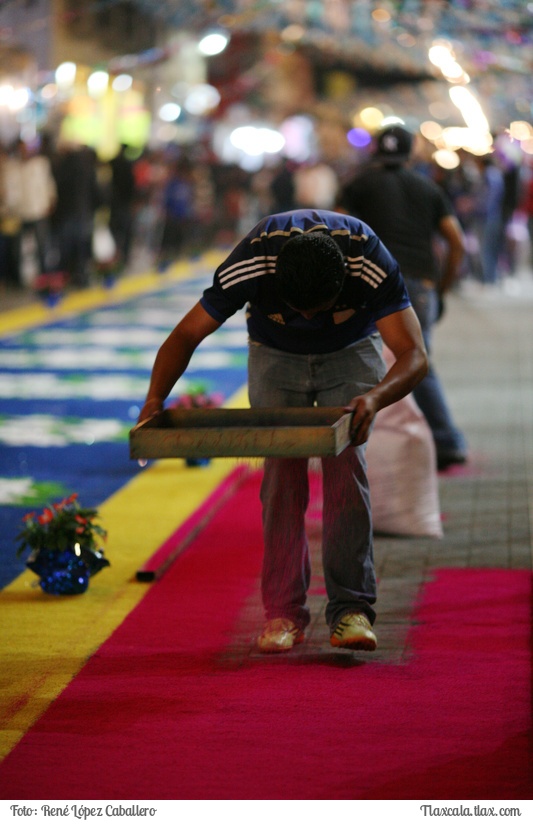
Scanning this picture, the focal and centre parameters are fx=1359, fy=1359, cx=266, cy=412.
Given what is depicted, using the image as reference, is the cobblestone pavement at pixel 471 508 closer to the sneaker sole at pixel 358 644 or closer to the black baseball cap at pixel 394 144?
the sneaker sole at pixel 358 644

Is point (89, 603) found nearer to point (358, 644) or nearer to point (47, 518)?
point (47, 518)

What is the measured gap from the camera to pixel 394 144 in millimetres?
8219

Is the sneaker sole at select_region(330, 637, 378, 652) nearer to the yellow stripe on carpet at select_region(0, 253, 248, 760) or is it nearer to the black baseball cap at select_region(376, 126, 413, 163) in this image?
the yellow stripe on carpet at select_region(0, 253, 248, 760)

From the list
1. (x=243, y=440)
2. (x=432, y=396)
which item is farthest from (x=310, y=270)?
(x=432, y=396)

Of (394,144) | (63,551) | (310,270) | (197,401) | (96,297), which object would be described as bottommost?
(96,297)

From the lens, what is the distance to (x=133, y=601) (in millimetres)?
6086

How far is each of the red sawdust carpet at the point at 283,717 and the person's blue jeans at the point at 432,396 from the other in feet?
8.35

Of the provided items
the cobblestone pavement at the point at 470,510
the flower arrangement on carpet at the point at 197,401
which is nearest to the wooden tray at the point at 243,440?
the cobblestone pavement at the point at 470,510

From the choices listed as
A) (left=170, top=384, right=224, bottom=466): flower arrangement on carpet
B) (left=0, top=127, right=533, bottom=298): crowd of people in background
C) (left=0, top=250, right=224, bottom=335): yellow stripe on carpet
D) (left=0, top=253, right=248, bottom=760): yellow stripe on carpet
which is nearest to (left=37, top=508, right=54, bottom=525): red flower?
(left=0, top=253, right=248, bottom=760): yellow stripe on carpet

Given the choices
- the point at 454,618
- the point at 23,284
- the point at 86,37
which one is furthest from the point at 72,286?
the point at 454,618

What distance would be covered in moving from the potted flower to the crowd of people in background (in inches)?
447

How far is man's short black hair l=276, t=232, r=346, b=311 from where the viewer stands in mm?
4648

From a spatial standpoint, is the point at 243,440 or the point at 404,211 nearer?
the point at 243,440

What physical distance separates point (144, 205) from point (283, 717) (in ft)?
70.7
